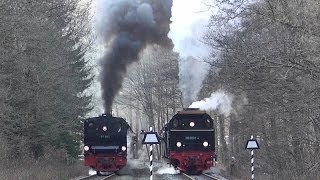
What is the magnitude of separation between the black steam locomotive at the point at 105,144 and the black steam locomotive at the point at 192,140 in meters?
2.97

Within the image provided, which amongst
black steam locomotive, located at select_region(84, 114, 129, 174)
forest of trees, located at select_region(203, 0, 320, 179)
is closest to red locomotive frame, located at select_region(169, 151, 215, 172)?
black steam locomotive, located at select_region(84, 114, 129, 174)

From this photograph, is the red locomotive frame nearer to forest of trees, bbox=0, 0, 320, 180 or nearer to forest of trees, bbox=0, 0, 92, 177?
forest of trees, bbox=0, 0, 320, 180

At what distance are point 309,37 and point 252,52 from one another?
2545mm

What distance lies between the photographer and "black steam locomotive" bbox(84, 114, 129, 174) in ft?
97.5

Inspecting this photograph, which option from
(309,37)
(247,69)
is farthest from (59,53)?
(309,37)

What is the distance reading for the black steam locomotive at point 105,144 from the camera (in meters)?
29.7

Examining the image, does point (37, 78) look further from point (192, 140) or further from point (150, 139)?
point (192, 140)

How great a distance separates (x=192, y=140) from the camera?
95.0 feet

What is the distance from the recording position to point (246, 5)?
48.5 ft

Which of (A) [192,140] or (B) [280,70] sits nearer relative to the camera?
(B) [280,70]

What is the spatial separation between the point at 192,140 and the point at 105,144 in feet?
16.4

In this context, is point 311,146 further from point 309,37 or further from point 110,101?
point 110,101

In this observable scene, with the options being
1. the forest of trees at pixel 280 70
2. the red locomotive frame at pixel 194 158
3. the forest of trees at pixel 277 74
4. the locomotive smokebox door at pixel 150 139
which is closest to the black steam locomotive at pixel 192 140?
the red locomotive frame at pixel 194 158

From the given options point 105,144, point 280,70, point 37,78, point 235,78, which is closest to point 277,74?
point 280,70
